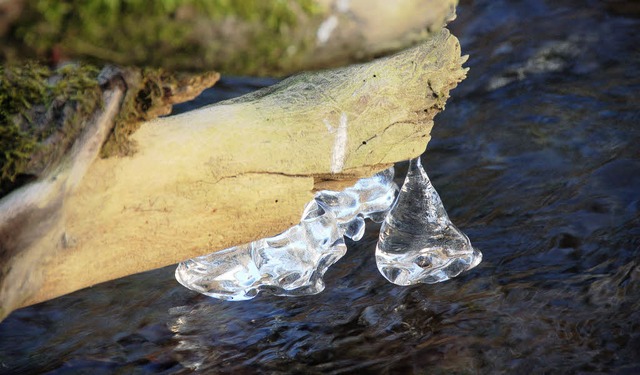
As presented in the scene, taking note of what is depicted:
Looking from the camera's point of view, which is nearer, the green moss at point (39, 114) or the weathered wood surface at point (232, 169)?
the green moss at point (39, 114)

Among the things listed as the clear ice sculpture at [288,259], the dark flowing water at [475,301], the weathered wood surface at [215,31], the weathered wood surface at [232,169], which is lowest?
the dark flowing water at [475,301]

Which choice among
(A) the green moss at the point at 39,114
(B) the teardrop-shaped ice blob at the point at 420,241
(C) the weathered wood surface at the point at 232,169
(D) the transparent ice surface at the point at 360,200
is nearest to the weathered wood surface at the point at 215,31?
(A) the green moss at the point at 39,114

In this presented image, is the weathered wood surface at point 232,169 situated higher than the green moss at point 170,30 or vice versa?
the green moss at point 170,30

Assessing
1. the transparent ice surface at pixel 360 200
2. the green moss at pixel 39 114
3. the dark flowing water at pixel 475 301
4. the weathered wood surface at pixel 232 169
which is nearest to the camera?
the green moss at pixel 39 114

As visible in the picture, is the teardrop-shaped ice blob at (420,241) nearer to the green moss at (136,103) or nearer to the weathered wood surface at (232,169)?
the weathered wood surface at (232,169)

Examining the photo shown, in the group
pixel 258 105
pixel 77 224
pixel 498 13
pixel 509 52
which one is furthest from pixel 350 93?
pixel 498 13

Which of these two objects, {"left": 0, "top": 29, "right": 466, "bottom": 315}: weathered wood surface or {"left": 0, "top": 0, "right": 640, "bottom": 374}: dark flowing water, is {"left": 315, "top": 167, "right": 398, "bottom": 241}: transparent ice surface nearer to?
{"left": 0, "top": 0, "right": 640, "bottom": 374}: dark flowing water

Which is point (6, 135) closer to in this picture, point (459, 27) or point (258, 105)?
point (258, 105)

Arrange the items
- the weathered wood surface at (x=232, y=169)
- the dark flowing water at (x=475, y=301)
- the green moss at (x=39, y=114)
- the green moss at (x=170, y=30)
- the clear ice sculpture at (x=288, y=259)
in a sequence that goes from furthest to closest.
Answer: the clear ice sculpture at (x=288, y=259), the dark flowing water at (x=475, y=301), the weathered wood surface at (x=232, y=169), the green moss at (x=39, y=114), the green moss at (x=170, y=30)

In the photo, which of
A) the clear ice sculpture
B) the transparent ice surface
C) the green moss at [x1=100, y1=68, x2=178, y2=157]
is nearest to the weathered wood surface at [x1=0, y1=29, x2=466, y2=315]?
the green moss at [x1=100, y1=68, x2=178, y2=157]
